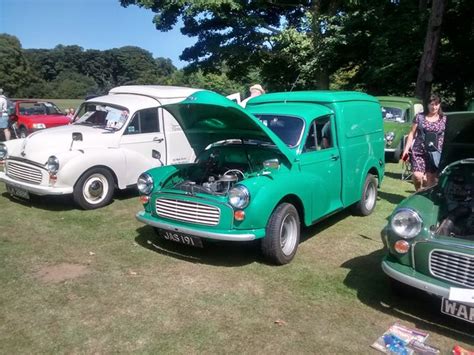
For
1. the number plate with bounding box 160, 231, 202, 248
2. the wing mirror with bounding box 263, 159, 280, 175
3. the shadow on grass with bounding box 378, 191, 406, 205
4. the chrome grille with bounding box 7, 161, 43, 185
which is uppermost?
the wing mirror with bounding box 263, 159, 280, 175

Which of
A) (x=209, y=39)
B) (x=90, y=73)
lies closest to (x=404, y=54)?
(x=209, y=39)

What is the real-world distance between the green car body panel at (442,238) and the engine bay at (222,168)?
1.78 metres

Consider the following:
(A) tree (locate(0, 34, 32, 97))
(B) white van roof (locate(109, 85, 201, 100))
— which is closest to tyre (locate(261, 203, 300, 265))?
(B) white van roof (locate(109, 85, 201, 100))

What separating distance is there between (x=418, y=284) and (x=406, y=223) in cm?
54

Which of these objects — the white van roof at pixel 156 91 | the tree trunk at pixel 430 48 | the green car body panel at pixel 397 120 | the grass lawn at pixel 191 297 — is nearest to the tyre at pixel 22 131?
the white van roof at pixel 156 91

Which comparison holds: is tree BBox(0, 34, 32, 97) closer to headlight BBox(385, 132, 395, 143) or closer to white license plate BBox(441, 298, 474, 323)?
headlight BBox(385, 132, 395, 143)

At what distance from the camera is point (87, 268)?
4.89m

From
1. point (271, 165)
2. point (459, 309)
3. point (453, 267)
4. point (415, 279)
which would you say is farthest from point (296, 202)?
point (459, 309)

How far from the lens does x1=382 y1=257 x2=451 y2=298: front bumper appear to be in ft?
11.6

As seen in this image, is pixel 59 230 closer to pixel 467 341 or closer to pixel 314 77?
pixel 467 341

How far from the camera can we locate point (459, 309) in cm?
346

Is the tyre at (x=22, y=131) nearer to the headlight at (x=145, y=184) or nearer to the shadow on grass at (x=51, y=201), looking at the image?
the shadow on grass at (x=51, y=201)

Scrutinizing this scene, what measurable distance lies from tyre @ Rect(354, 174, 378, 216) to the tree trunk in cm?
1082

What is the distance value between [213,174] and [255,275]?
1453 mm
